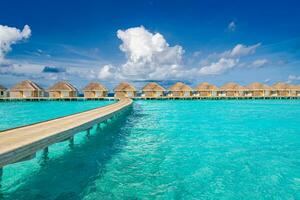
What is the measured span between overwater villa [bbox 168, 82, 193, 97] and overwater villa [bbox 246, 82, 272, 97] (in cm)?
1292

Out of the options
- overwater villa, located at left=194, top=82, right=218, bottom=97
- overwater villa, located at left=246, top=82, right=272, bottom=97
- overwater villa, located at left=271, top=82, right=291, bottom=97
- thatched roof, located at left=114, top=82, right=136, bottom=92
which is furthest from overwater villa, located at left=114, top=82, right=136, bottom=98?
overwater villa, located at left=271, top=82, right=291, bottom=97

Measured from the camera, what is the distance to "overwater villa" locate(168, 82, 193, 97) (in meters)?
51.0

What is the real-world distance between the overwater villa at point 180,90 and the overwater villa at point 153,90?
93.6 inches

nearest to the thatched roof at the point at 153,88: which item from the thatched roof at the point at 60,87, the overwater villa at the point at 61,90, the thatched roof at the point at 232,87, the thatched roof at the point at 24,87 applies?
the thatched roof at the point at 232,87

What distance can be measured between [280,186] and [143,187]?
8.53 ft

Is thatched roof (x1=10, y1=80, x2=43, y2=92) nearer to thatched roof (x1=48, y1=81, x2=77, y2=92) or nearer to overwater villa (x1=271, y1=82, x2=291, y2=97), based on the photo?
thatched roof (x1=48, y1=81, x2=77, y2=92)

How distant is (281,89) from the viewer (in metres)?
52.8

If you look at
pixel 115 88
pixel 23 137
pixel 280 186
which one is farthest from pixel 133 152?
pixel 115 88

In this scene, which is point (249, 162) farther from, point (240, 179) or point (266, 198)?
point (266, 198)

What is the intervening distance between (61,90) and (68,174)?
4146 cm

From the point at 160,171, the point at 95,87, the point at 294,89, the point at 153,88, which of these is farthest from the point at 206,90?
the point at 160,171

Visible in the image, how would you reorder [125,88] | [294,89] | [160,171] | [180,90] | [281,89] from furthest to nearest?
1. [294,89]
2. [281,89]
3. [180,90]
4. [125,88]
5. [160,171]

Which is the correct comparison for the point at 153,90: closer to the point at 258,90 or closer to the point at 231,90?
the point at 231,90

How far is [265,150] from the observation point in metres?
7.67
